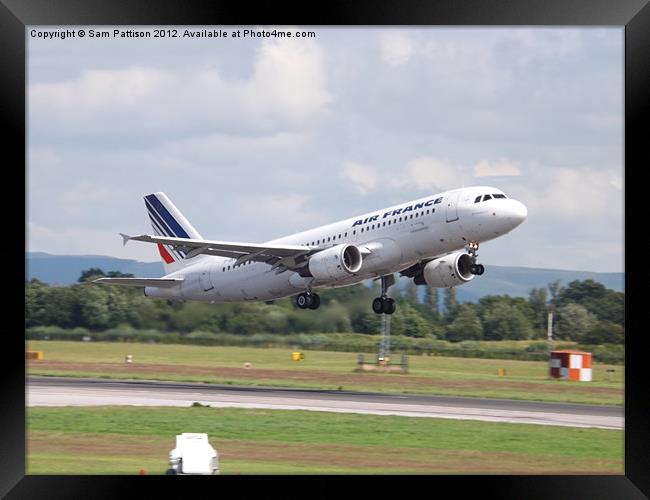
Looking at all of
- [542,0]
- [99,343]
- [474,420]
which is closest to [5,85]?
[542,0]

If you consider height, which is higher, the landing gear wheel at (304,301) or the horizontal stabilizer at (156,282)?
the horizontal stabilizer at (156,282)

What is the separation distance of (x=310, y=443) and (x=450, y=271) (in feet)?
57.8

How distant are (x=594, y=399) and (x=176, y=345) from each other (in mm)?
13729

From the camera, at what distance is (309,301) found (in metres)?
36.0

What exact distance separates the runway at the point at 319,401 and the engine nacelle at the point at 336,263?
14.4 ft

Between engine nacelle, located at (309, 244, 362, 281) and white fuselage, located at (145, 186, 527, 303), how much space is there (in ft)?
0.99

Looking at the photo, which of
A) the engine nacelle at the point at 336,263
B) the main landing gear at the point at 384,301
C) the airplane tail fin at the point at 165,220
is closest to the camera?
the engine nacelle at the point at 336,263

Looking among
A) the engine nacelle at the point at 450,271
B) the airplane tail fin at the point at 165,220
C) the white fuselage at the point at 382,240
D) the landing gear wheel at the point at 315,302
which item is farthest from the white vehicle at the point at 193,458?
the airplane tail fin at the point at 165,220

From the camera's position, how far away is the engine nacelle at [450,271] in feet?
120

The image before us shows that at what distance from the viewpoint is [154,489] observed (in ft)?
39.1

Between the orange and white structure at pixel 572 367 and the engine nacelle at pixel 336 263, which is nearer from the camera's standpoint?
the engine nacelle at pixel 336 263

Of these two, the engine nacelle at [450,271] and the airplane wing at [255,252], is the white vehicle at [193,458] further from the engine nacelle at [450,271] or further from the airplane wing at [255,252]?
the engine nacelle at [450,271]

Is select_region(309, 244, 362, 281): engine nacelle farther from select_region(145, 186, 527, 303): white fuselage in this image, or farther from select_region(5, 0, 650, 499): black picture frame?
select_region(5, 0, 650, 499): black picture frame

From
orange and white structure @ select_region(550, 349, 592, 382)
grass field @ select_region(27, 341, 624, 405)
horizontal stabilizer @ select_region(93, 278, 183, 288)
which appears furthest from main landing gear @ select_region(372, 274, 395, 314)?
orange and white structure @ select_region(550, 349, 592, 382)
